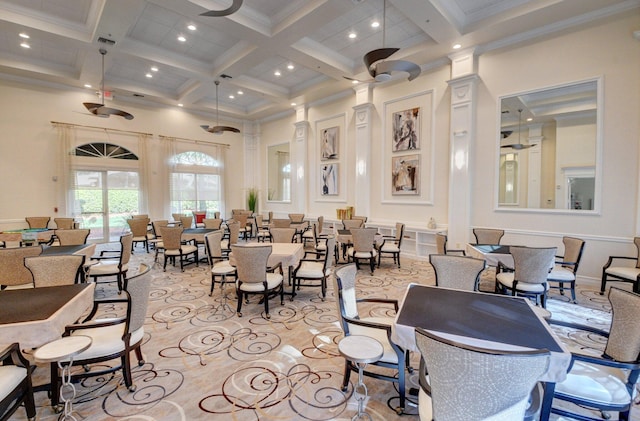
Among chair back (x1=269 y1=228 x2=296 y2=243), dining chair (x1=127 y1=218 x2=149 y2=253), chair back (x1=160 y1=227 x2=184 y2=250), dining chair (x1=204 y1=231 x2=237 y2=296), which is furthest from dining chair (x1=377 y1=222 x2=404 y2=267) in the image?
dining chair (x1=127 y1=218 x2=149 y2=253)

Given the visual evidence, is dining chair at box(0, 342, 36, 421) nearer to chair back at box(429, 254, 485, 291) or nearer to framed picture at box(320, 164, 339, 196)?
chair back at box(429, 254, 485, 291)

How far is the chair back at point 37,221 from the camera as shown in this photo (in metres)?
8.16

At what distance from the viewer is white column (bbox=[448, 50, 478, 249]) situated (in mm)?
6656

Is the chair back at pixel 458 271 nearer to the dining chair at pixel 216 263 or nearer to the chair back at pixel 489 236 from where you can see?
the dining chair at pixel 216 263

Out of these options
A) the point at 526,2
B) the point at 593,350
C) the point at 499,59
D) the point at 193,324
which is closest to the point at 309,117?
the point at 499,59

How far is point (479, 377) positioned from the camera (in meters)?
1.24

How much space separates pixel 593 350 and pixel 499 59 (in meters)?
5.80

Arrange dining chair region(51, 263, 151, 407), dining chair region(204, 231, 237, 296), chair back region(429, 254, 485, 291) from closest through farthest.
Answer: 1. dining chair region(51, 263, 151, 407)
2. chair back region(429, 254, 485, 291)
3. dining chair region(204, 231, 237, 296)

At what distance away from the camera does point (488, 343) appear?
1.76 m

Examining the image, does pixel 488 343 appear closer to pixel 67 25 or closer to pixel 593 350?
pixel 593 350

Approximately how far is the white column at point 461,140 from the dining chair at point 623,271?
2357mm

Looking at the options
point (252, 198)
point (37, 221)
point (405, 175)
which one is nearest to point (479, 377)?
point (405, 175)

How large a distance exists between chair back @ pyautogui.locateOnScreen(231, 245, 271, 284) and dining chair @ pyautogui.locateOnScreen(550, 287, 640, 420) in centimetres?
309

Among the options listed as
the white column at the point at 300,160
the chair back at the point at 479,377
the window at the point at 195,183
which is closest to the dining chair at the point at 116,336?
the chair back at the point at 479,377
